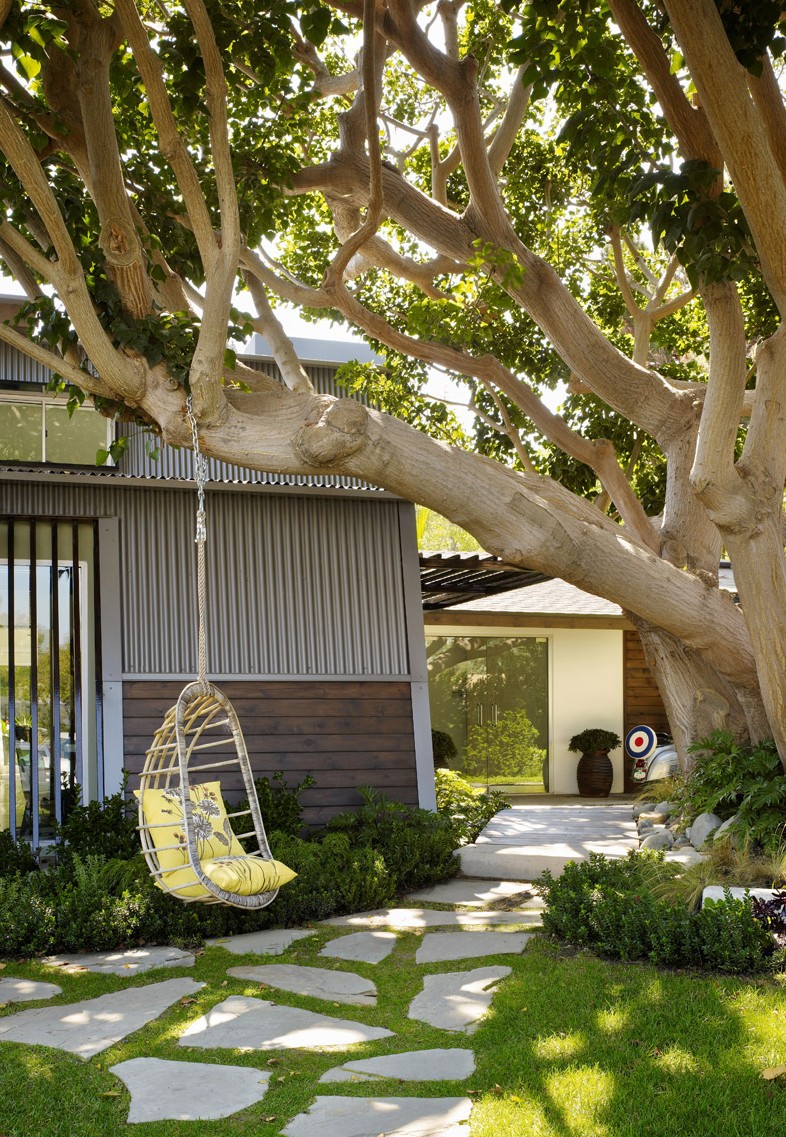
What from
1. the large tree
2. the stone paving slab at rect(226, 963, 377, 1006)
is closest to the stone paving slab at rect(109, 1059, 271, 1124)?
→ the stone paving slab at rect(226, 963, 377, 1006)

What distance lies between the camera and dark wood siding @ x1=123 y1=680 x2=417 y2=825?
9539mm

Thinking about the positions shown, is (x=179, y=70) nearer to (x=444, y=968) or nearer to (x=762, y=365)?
(x=762, y=365)

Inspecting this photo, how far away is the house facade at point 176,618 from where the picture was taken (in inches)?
372

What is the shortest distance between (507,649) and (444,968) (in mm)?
10977

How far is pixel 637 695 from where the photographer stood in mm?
16969

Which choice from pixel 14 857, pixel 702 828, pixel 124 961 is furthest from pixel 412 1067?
pixel 14 857

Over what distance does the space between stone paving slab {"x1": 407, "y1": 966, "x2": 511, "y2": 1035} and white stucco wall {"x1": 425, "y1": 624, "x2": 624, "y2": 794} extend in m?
10.8

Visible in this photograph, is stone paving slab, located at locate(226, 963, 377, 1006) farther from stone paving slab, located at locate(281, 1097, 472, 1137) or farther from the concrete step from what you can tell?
the concrete step

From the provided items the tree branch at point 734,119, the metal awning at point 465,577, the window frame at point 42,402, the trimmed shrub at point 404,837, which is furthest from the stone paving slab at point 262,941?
the tree branch at point 734,119

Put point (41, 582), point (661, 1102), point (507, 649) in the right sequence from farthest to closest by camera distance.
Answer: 1. point (507, 649)
2. point (41, 582)
3. point (661, 1102)

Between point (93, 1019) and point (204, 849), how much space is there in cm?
161

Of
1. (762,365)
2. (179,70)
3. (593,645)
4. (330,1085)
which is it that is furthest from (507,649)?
(330,1085)

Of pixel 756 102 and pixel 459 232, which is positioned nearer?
pixel 756 102

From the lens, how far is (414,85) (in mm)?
11047
